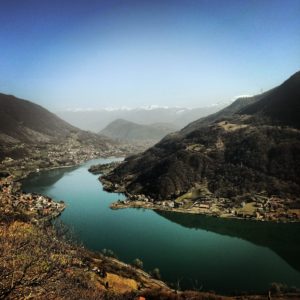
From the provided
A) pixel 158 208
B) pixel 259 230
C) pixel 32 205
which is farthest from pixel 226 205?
pixel 32 205

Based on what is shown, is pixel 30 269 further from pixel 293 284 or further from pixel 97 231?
pixel 97 231

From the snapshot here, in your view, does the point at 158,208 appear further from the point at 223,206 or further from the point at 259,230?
the point at 259,230

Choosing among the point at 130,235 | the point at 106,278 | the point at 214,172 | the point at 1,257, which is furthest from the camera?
the point at 214,172

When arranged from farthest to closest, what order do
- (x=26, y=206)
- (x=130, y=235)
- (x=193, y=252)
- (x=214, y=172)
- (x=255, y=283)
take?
1. (x=214, y=172)
2. (x=26, y=206)
3. (x=130, y=235)
4. (x=193, y=252)
5. (x=255, y=283)

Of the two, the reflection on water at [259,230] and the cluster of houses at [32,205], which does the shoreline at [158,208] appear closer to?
the reflection on water at [259,230]

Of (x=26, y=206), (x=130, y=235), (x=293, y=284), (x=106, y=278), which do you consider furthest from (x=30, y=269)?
(x=26, y=206)

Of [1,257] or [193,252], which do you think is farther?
[193,252]

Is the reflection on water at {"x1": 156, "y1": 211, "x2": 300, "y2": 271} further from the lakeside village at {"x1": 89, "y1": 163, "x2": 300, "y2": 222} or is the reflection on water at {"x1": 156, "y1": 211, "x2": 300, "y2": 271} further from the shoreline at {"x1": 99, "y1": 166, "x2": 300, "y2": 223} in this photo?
the lakeside village at {"x1": 89, "y1": 163, "x2": 300, "y2": 222}
